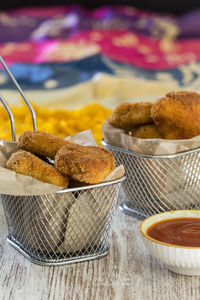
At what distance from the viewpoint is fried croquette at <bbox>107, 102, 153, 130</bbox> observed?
1141mm

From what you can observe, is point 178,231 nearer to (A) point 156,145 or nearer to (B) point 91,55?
(A) point 156,145

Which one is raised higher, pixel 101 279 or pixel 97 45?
pixel 101 279

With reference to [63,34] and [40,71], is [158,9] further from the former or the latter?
[40,71]

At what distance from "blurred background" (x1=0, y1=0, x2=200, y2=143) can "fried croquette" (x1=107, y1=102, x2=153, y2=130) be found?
520 millimetres

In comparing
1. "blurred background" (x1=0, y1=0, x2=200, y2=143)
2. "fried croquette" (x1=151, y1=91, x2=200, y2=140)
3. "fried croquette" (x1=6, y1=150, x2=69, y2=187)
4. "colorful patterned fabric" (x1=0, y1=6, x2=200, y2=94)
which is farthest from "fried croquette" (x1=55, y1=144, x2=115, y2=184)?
"colorful patterned fabric" (x1=0, y1=6, x2=200, y2=94)

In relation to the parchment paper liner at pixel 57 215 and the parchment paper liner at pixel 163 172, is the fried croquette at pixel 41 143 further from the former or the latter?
the parchment paper liner at pixel 163 172

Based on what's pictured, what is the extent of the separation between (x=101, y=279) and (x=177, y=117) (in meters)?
0.41

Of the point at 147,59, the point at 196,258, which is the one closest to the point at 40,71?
the point at 147,59

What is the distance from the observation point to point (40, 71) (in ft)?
9.36

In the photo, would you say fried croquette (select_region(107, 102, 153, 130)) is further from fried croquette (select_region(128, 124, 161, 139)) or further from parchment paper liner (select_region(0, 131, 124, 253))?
parchment paper liner (select_region(0, 131, 124, 253))

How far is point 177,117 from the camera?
43.2 inches

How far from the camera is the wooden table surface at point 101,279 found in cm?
80

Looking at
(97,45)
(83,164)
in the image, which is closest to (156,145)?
(83,164)

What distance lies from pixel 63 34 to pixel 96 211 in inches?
109
